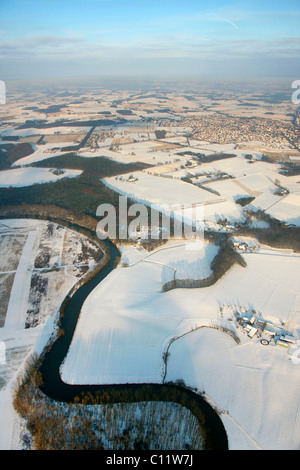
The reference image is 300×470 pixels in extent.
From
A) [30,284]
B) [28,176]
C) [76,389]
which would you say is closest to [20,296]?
[30,284]

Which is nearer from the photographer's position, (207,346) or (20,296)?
(207,346)

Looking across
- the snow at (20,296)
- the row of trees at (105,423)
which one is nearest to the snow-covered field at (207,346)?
the row of trees at (105,423)

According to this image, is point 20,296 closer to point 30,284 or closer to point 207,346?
point 30,284

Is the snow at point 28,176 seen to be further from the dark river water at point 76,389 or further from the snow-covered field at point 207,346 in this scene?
the dark river water at point 76,389

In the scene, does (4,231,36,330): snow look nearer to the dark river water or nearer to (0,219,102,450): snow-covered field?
(0,219,102,450): snow-covered field

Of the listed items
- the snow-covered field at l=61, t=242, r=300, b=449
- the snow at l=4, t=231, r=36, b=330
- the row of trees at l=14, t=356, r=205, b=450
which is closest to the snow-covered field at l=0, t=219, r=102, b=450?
the snow at l=4, t=231, r=36, b=330

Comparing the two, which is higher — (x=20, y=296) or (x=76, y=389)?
(x=20, y=296)
